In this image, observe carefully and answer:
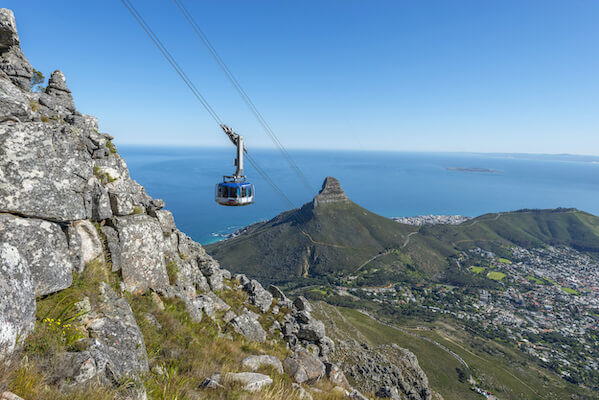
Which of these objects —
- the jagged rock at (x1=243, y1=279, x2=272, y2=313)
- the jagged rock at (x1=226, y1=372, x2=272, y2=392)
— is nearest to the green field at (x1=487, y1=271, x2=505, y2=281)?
the jagged rock at (x1=243, y1=279, x2=272, y2=313)

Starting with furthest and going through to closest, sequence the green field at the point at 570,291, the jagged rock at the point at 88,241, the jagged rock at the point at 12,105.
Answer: the green field at the point at 570,291
the jagged rock at the point at 88,241
the jagged rock at the point at 12,105

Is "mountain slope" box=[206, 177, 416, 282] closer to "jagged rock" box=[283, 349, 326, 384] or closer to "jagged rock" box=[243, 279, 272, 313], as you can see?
"jagged rock" box=[243, 279, 272, 313]

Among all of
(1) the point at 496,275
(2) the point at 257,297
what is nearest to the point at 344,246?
(1) the point at 496,275

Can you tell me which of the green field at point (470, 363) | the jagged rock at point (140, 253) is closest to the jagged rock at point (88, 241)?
the jagged rock at point (140, 253)

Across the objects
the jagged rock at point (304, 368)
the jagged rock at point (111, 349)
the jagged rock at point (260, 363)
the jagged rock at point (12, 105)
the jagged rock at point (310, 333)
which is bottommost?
the jagged rock at point (310, 333)

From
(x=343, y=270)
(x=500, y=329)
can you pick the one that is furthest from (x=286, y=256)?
(x=500, y=329)

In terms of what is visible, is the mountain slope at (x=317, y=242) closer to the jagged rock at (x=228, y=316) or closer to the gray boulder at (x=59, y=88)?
the jagged rock at (x=228, y=316)

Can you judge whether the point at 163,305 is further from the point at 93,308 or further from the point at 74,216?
the point at 74,216
